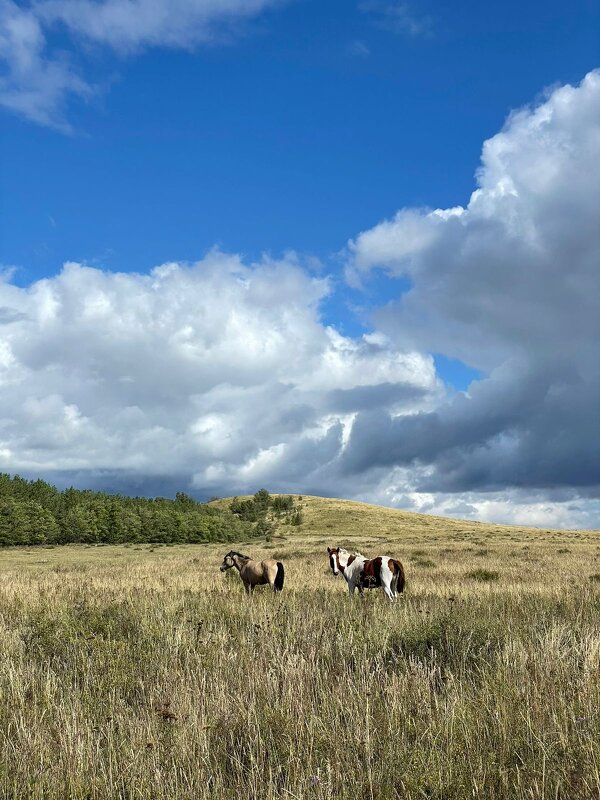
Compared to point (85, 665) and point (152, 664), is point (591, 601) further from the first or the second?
point (85, 665)

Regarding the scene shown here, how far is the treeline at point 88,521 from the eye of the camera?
3578 inches

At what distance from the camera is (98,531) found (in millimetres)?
101188

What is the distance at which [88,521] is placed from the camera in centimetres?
9950

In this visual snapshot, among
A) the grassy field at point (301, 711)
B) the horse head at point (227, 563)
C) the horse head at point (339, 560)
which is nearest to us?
the grassy field at point (301, 711)

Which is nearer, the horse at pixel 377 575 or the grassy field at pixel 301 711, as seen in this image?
the grassy field at pixel 301 711

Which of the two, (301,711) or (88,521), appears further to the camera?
(88,521)

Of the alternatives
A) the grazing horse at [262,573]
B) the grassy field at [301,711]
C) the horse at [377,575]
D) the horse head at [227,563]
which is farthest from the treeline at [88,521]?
the grassy field at [301,711]

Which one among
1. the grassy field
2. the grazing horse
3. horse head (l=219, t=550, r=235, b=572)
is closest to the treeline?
horse head (l=219, t=550, r=235, b=572)

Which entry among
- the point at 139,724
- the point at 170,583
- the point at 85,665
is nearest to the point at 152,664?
the point at 85,665

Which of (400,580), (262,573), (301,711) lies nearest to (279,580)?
(262,573)

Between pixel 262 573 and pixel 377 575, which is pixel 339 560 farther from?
pixel 262 573

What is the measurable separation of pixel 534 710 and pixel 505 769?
94 cm

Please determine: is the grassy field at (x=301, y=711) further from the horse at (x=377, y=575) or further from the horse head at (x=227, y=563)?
the horse head at (x=227, y=563)

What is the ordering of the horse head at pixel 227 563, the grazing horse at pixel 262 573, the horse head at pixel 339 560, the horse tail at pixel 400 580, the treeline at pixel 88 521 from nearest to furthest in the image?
the horse tail at pixel 400 580, the grazing horse at pixel 262 573, the horse head at pixel 227 563, the horse head at pixel 339 560, the treeline at pixel 88 521
